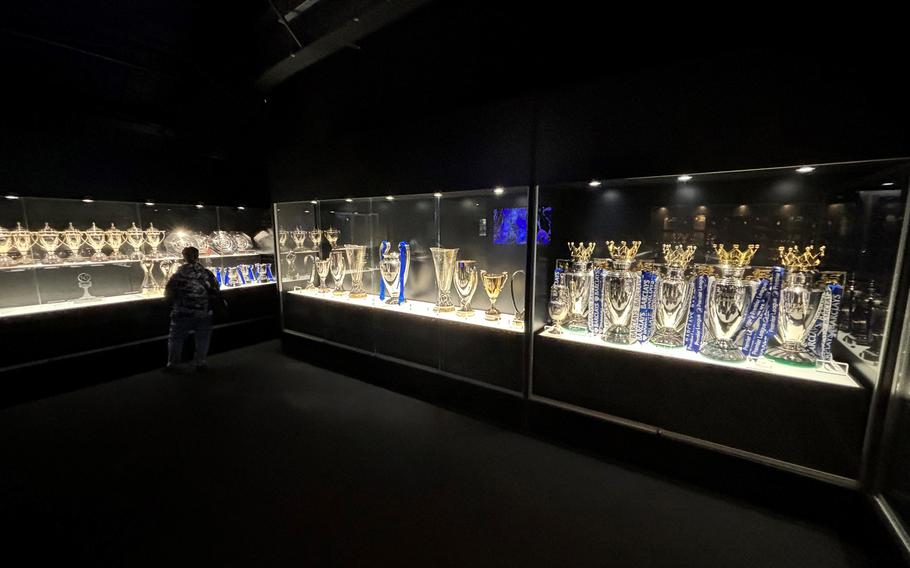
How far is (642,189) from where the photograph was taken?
223 cm

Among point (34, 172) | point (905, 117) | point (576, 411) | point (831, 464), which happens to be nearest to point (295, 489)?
point (576, 411)

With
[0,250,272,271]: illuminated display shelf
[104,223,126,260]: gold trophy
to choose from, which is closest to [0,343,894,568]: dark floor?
[0,250,272,271]: illuminated display shelf

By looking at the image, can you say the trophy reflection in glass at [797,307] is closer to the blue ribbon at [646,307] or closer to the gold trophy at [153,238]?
the blue ribbon at [646,307]

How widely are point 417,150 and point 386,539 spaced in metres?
2.41

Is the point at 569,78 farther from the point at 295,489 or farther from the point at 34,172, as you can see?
the point at 34,172

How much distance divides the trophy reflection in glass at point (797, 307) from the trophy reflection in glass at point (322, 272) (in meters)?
3.64

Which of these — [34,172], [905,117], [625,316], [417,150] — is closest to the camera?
[905,117]

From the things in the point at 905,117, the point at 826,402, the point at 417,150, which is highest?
the point at 417,150

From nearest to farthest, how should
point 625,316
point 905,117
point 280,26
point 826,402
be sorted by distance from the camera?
point 905,117
point 826,402
point 625,316
point 280,26

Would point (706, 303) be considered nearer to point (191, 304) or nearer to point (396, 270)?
point (396, 270)

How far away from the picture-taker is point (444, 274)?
2979mm

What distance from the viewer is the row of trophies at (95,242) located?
3.25 metres

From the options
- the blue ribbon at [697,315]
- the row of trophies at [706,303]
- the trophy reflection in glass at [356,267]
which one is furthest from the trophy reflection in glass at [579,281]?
the trophy reflection in glass at [356,267]

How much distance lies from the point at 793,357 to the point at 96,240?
5678 mm
